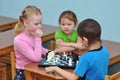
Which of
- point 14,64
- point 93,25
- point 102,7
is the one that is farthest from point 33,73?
point 102,7

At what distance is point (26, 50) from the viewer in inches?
109

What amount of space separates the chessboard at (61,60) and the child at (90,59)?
0.17 m

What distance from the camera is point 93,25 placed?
2324 mm

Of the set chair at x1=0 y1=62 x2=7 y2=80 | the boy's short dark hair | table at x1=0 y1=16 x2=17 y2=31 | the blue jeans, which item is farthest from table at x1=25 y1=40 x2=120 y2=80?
table at x1=0 y1=16 x2=17 y2=31

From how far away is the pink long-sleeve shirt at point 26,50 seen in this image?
109 inches

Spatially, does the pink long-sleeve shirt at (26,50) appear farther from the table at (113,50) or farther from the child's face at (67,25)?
the table at (113,50)

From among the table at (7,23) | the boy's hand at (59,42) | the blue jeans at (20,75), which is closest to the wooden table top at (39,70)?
the blue jeans at (20,75)

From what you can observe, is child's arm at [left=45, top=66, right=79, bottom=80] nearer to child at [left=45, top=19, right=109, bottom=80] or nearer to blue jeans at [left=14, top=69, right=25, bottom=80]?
child at [left=45, top=19, right=109, bottom=80]

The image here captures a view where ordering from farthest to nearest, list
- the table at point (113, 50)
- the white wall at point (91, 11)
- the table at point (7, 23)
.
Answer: the table at point (7, 23), the white wall at point (91, 11), the table at point (113, 50)

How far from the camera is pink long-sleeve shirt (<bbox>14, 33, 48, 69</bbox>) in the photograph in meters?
2.76

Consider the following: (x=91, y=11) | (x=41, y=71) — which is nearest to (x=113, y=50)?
(x=91, y=11)

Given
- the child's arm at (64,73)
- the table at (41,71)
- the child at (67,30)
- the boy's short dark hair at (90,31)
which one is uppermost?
the boy's short dark hair at (90,31)

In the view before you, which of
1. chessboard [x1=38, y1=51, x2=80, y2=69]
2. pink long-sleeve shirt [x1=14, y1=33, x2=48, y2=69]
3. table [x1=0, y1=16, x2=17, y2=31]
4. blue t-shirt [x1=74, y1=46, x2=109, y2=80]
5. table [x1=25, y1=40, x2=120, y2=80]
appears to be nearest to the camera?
blue t-shirt [x1=74, y1=46, x2=109, y2=80]

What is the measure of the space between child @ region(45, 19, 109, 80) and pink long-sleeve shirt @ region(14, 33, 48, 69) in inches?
18.9
